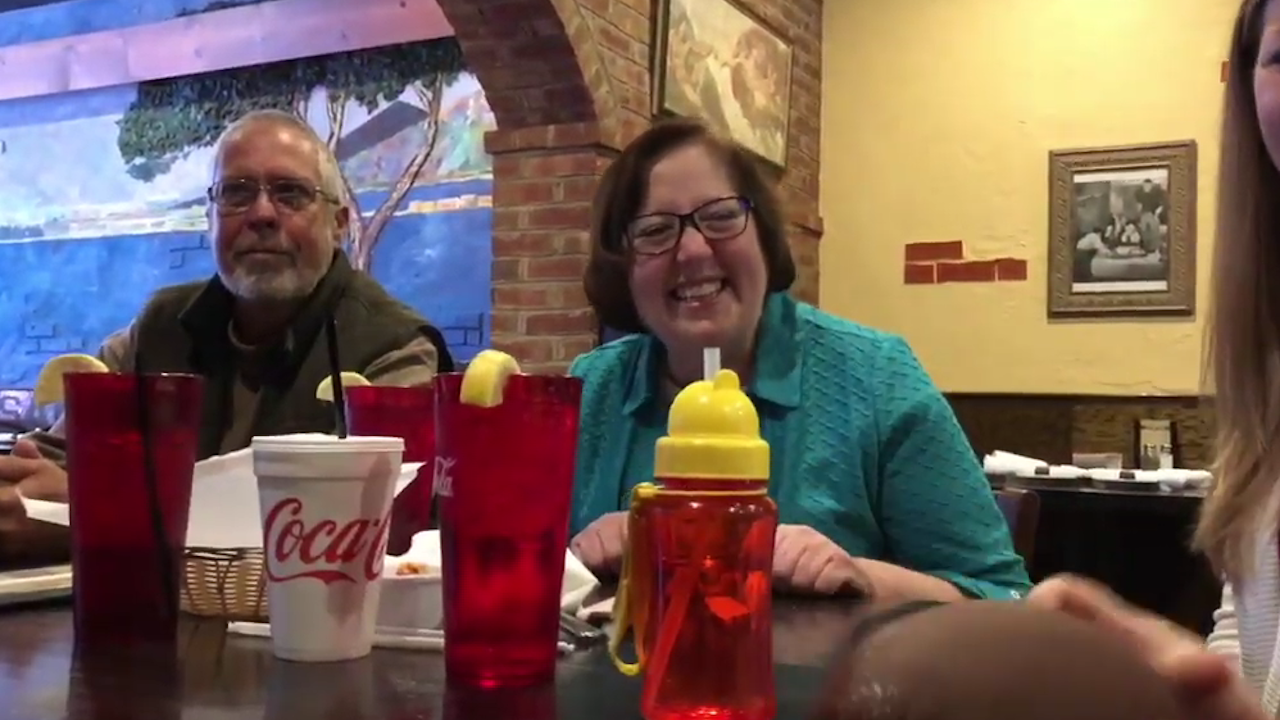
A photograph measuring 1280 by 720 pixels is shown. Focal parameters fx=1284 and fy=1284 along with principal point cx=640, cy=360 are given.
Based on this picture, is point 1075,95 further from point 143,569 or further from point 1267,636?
point 143,569

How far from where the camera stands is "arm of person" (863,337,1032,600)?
1.42 m

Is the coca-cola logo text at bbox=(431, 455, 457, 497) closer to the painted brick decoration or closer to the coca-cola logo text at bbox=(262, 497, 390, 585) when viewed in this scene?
the coca-cola logo text at bbox=(262, 497, 390, 585)

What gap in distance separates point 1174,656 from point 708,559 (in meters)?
0.35

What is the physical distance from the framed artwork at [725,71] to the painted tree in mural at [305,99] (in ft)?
3.53

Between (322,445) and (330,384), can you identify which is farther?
(330,384)

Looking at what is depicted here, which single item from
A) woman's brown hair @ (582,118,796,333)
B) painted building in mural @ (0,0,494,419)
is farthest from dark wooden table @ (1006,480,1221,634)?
painted building in mural @ (0,0,494,419)

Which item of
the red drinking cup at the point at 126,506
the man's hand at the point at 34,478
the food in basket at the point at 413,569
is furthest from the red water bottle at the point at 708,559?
the man's hand at the point at 34,478

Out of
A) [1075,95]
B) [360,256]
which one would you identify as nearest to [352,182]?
[360,256]

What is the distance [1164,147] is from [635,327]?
3258mm

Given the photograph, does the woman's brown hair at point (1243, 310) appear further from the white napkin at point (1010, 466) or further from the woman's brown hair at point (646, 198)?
the white napkin at point (1010, 466)

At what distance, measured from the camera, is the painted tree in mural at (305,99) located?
491 centimetres

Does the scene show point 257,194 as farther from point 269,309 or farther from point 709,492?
point 709,492

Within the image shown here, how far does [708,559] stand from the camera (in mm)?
638

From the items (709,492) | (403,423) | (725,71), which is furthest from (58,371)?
(725,71)
